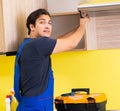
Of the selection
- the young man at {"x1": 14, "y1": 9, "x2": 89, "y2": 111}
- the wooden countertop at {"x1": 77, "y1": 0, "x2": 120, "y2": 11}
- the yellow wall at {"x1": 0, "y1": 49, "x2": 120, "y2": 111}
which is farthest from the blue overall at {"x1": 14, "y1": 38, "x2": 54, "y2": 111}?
the yellow wall at {"x1": 0, "y1": 49, "x2": 120, "y2": 111}

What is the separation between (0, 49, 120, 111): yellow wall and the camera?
6.62ft

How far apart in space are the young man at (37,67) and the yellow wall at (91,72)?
44cm

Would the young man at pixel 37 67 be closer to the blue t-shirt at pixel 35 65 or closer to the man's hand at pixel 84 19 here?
the blue t-shirt at pixel 35 65

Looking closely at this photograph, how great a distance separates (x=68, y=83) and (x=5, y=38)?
2.29 ft

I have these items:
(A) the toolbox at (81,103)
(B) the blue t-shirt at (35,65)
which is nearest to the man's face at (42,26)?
(B) the blue t-shirt at (35,65)

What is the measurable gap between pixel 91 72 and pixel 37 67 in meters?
0.61

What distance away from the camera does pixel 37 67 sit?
5.06 ft

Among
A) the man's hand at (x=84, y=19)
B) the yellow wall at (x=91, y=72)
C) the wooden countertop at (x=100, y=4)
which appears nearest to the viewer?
the wooden countertop at (x=100, y=4)

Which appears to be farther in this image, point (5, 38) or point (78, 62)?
point (78, 62)

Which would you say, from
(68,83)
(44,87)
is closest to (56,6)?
(68,83)

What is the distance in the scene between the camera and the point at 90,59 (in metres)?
2.04

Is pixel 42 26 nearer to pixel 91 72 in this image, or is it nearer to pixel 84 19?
pixel 84 19

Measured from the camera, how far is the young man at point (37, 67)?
152cm

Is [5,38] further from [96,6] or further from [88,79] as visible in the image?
[88,79]
